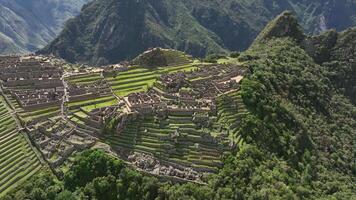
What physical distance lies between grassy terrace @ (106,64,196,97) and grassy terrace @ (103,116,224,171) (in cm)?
1614

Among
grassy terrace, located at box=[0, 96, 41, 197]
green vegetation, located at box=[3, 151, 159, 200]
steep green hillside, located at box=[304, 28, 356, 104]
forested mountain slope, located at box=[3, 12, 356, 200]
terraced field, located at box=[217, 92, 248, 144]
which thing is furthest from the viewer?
steep green hillside, located at box=[304, 28, 356, 104]

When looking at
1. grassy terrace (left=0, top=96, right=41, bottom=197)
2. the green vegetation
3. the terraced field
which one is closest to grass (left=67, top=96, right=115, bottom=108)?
grassy terrace (left=0, top=96, right=41, bottom=197)

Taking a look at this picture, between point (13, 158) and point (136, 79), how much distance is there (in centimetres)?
3408

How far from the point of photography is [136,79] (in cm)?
10512

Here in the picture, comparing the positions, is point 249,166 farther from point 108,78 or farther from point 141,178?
point 108,78

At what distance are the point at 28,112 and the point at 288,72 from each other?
5904cm

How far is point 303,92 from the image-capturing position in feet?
374

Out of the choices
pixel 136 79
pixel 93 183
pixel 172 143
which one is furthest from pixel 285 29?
pixel 93 183

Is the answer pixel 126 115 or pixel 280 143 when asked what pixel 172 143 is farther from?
pixel 280 143

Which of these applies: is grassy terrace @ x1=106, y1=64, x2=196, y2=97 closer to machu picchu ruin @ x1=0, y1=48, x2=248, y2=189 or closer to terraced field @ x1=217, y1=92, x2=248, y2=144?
machu picchu ruin @ x1=0, y1=48, x2=248, y2=189

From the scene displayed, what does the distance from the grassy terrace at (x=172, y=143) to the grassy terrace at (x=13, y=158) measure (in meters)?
11.7

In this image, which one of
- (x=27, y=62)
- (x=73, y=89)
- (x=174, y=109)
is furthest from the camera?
(x=27, y=62)

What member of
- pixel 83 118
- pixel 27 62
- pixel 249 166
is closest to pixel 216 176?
pixel 249 166

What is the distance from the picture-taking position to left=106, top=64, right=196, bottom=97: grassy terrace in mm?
99188
